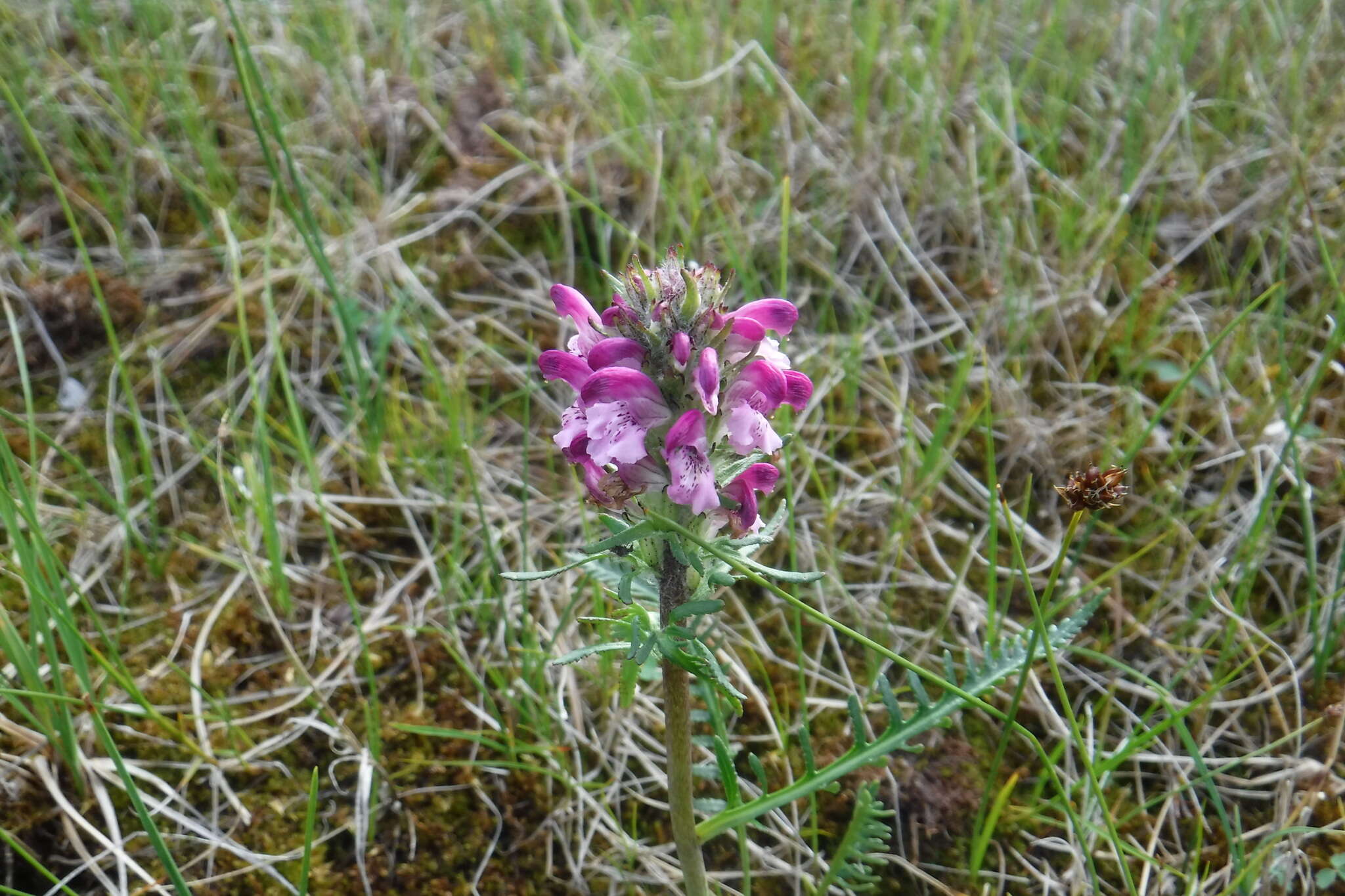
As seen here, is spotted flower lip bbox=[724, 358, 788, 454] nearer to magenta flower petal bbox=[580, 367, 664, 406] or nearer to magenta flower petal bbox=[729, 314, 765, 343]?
magenta flower petal bbox=[729, 314, 765, 343]

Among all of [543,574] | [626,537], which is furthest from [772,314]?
[543,574]

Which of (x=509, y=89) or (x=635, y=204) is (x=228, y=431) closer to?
(x=635, y=204)

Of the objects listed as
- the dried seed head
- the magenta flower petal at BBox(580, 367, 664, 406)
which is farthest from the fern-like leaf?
the magenta flower petal at BBox(580, 367, 664, 406)

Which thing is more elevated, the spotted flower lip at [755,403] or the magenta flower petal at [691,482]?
the spotted flower lip at [755,403]

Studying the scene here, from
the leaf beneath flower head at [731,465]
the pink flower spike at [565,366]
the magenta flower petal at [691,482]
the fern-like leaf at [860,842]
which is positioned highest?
the pink flower spike at [565,366]

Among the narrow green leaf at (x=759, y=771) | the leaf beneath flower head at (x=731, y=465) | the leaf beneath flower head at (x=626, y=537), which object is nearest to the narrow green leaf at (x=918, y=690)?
the narrow green leaf at (x=759, y=771)

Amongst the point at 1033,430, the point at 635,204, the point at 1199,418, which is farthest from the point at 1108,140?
the point at 635,204

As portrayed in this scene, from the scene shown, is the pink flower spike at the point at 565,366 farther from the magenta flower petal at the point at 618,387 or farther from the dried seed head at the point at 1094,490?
the dried seed head at the point at 1094,490
